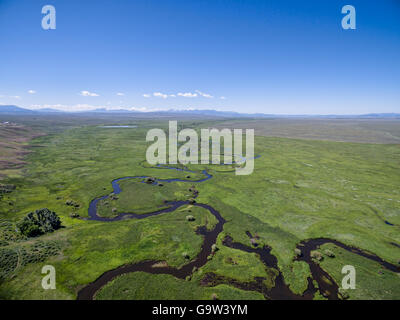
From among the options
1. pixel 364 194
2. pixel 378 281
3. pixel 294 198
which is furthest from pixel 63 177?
pixel 364 194

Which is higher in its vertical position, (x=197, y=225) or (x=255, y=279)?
(x=197, y=225)

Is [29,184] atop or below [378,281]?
atop

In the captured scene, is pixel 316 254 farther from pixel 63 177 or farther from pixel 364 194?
pixel 63 177

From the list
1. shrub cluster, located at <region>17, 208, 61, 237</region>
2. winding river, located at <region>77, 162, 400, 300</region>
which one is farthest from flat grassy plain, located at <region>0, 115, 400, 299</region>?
shrub cluster, located at <region>17, 208, 61, 237</region>

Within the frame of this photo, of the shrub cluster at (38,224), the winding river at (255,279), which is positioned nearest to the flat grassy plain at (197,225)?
the winding river at (255,279)

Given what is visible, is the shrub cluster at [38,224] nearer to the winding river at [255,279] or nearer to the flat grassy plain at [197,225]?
the flat grassy plain at [197,225]

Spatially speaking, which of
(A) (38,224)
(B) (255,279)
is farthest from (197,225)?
(A) (38,224)

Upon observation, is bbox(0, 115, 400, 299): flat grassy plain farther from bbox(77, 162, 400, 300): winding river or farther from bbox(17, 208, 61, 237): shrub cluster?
bbox(17, 208, 61, 237): shrub cluster

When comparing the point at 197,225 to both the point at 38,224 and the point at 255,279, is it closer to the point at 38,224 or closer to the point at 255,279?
the point at 255,279
